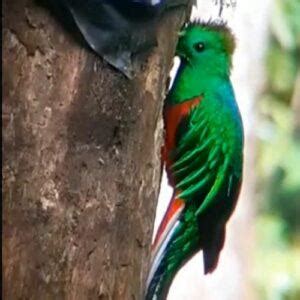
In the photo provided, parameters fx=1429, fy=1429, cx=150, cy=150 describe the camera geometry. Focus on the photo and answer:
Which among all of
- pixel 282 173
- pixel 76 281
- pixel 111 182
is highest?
pixel 282 173

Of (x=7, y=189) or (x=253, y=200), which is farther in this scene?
(x=253, y=200)

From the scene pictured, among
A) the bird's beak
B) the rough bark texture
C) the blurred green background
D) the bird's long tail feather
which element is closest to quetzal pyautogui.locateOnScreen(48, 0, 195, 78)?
the rough bark texture

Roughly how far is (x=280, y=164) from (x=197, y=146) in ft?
8.76

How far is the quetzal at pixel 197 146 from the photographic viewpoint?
2.71m

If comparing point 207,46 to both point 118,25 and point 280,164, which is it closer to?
point 118,25

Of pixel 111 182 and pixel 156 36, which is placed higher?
pixel 156 36

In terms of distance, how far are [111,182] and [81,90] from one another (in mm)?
173

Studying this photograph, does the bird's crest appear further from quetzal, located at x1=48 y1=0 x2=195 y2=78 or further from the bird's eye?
quetzal, located at x1=48 y1=0 x2=195 y2=78

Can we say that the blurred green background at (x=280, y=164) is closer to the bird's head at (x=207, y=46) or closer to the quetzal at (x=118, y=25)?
the bird's head at (x=207, y=46)

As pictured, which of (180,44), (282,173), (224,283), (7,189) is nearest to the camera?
(7,189)

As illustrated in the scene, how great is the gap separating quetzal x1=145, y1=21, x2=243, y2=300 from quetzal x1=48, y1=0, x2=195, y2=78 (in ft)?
0.70

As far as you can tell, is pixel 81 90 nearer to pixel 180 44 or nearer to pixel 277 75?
pixel 180 44

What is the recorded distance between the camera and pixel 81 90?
2393 millimetres

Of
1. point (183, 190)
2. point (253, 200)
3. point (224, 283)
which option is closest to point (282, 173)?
point (253, 200)
